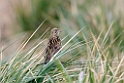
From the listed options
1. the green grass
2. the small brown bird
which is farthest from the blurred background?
the small brown bird

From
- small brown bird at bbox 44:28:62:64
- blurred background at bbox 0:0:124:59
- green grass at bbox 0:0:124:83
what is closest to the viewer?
green grass at bbox 0:0:124:83

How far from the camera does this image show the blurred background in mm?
6906

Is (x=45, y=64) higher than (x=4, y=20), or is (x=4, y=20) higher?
(x=4, y=20)

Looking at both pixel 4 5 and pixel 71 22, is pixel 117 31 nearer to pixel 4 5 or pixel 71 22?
pixel 71 22

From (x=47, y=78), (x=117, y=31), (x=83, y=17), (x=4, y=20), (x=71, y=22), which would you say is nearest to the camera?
(x=47, y=78)

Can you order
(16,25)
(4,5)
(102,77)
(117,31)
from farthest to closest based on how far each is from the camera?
(4,5), (16,25), (117,31), (102,77)

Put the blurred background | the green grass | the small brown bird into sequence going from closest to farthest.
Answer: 1. the green grass
2. the small brown bird
3. the blurred background

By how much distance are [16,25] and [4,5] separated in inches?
59.1

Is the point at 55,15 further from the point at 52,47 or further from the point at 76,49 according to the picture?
the point at 52,47

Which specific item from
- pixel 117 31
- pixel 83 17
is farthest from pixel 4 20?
pixel 117 31

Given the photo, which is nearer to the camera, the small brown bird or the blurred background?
the small brown bird

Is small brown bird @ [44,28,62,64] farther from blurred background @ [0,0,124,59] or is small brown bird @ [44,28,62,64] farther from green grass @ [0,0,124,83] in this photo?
blurred background @ [0,0,124,59]

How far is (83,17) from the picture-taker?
7.06 m

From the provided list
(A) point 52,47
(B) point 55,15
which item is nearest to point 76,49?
(A) point 52,47
